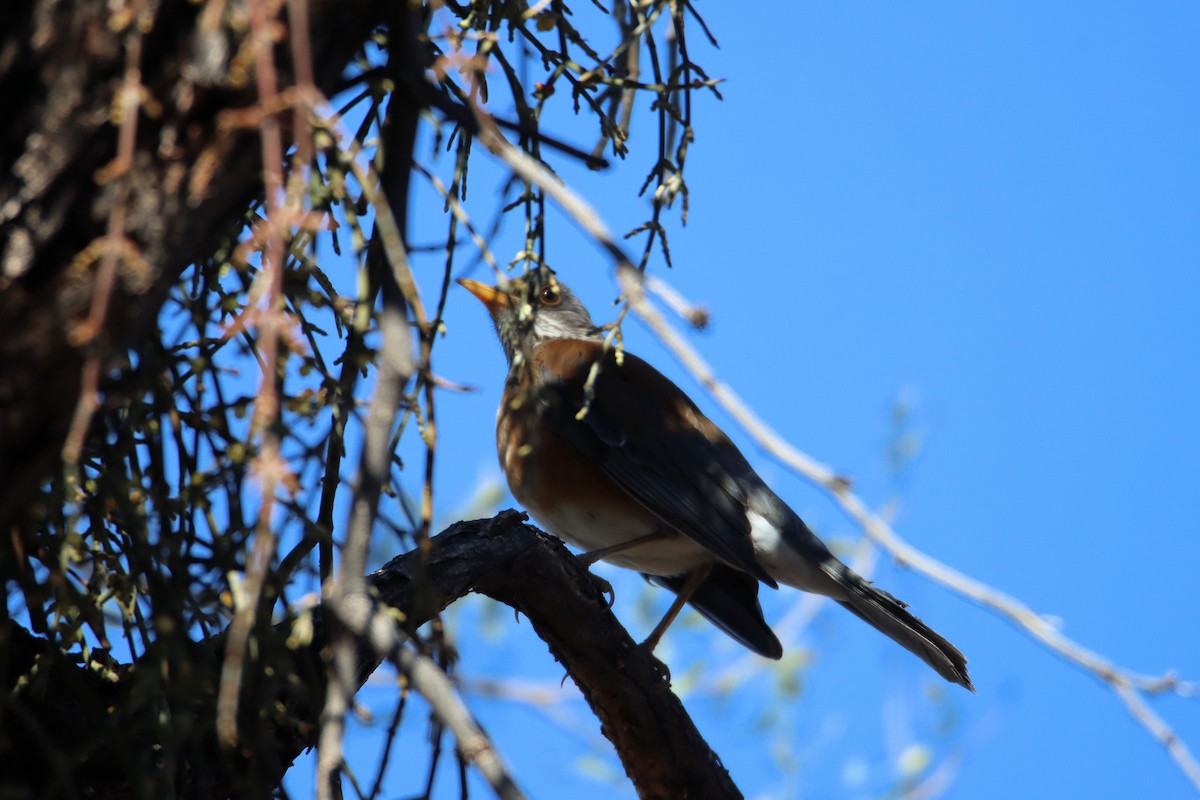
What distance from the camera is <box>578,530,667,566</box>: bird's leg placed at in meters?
4.78

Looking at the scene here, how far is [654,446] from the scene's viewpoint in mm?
5000

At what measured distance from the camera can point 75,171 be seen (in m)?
1.47

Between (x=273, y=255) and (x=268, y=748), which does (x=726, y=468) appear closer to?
(x=268, y=748)

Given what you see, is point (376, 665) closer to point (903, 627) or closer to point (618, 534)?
point (618, 534)

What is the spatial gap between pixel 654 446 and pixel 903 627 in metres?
1.25

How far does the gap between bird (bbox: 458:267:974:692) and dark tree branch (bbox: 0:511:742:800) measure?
653 millimetres

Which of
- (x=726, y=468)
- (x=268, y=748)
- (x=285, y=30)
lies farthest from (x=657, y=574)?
(x=285, y=30)

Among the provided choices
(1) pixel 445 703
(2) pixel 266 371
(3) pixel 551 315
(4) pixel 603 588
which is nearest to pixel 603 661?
(4) pixel 603 588

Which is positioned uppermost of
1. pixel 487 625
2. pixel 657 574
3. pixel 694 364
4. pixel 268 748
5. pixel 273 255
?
pixel 487 625

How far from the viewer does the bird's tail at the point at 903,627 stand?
4395mm

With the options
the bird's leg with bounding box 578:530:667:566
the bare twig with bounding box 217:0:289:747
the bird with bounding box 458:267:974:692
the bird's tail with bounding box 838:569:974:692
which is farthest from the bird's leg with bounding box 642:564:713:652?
the bare twig with bounding box 217:0:289:747

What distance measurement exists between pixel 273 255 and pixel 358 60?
2.81 ft

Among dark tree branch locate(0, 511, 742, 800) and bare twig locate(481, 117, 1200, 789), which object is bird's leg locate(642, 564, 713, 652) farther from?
bare twig locate(481, 117, 1200, 789)

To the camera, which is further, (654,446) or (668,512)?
(654,446)
